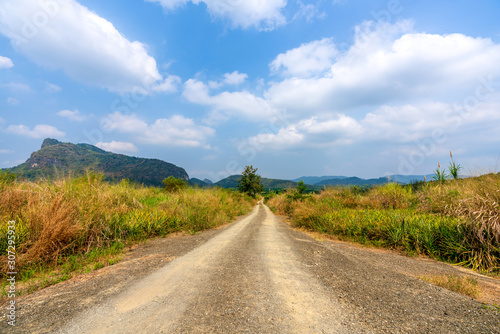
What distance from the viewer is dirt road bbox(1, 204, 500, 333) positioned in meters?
2.16

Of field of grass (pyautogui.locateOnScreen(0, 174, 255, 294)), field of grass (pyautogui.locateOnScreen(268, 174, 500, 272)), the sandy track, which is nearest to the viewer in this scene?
the sandy track

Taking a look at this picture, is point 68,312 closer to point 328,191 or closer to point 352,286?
point 352,286

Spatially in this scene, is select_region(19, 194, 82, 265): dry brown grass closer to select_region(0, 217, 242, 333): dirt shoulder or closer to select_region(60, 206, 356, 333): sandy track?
select_region(0, 217, 242, 333): dirt shoulder

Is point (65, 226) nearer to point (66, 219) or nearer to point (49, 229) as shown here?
point (66, 219)

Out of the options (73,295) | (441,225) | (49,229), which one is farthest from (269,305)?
(441,225)

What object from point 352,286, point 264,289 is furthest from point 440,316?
point 264,289

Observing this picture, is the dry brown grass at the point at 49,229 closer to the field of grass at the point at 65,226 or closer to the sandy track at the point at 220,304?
the field of grass at the point at 65,226

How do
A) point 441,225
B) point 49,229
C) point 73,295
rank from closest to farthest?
point 73,295, point 49,229, point 441,225

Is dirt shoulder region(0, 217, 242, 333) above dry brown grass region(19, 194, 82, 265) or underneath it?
underneath

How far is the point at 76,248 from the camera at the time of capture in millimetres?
5266

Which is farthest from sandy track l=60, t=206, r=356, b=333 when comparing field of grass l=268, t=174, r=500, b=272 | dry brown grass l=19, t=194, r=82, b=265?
field of grass l=268, t=174, r=500, b=272

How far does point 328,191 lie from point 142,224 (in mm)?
13071

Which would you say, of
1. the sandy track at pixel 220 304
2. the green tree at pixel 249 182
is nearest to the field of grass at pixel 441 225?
the sandy track at pixel 220 304

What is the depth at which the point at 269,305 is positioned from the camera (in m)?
2.60
